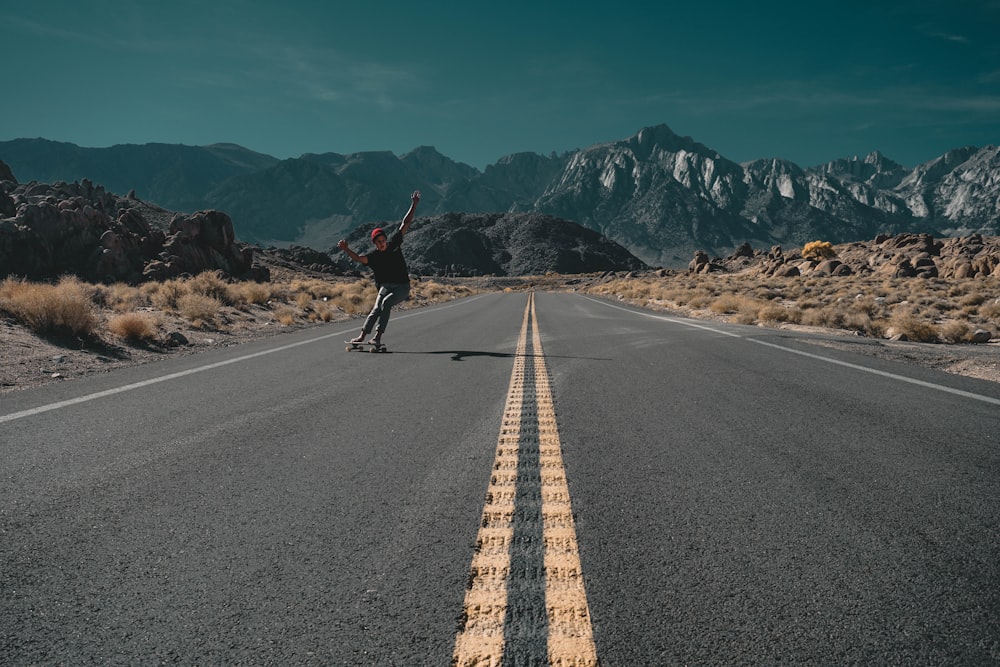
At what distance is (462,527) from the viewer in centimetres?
216

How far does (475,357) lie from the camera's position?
25.0 feet

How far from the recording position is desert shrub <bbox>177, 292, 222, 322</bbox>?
12.9 metres

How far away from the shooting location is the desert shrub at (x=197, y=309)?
12.9m

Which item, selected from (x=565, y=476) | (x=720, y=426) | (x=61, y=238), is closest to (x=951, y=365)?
(x=720, y=426)

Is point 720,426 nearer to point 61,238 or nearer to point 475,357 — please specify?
point 475,357

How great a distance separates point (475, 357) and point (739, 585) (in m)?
6.03

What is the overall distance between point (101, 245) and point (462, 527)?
3555 cm

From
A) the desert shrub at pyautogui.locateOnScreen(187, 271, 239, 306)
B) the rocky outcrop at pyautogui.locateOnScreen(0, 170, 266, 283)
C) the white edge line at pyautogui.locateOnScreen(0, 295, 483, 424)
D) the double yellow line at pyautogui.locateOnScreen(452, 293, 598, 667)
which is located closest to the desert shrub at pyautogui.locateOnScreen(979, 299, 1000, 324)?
the double yellow line at pyautogui.locateOnScreen(452, 293, 598, 667)

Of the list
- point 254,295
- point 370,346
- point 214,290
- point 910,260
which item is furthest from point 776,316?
point 910,260

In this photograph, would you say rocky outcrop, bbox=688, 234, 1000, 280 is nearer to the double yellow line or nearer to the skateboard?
the skateboard

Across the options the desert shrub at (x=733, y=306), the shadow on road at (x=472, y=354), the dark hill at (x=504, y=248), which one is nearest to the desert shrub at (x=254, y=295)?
the shadow on road at (x=472, y=354)

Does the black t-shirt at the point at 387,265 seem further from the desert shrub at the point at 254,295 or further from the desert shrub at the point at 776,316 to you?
the desert shrub at the point at 254,295

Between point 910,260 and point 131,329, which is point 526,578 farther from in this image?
point 910,260

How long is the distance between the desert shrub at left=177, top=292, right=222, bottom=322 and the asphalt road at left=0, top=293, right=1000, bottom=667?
8859 millimetres
